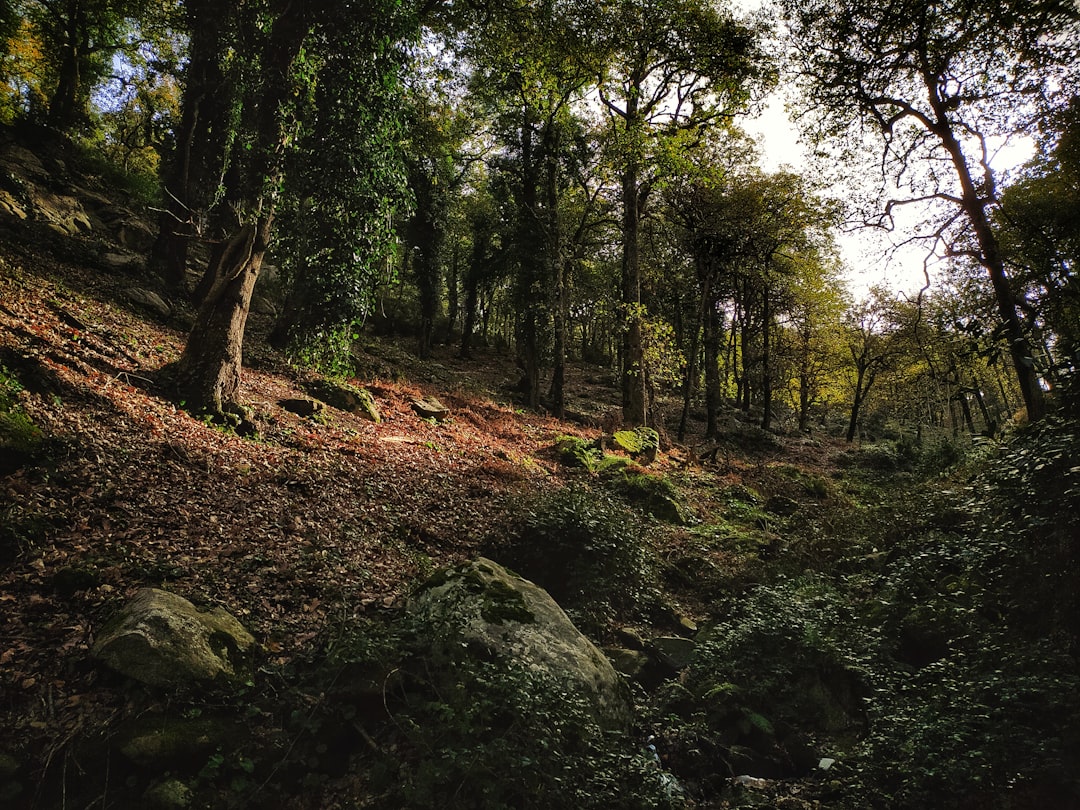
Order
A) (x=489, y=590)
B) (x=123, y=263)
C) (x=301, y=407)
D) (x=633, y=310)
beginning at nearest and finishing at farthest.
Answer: (x=489, y=590) → (x=301, y=407) → (x=123, y=263) → (x=633, y=310)

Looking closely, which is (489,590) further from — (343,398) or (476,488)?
(343,398)

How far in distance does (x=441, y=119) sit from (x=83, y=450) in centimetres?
1585

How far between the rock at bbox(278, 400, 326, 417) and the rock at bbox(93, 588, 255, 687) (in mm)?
7246

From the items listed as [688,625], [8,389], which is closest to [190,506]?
[8,389]

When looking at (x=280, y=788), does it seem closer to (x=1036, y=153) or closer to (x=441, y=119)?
(x=441, y=119)

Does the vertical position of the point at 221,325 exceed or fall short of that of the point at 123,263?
it falls short

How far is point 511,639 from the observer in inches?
189

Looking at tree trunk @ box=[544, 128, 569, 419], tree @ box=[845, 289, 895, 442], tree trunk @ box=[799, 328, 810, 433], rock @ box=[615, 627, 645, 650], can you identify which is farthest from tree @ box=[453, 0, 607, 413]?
tree @ box=[845, 289, 895, 442]

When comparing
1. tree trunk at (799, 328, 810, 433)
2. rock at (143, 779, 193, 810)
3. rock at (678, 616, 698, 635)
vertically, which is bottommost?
rock at (143, 779, 193, 810)

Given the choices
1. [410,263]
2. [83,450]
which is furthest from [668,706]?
[410,263]

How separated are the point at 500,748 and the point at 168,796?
2.10 m

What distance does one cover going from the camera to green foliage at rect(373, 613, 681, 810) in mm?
3486

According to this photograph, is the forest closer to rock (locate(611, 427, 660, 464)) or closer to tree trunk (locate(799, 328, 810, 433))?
rock (locate(611, 427, 660, 464))

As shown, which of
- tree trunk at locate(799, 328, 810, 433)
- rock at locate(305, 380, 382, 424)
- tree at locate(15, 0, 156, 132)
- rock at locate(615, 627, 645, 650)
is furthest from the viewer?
tree trunk at locate(799, 328, 810, 433)
